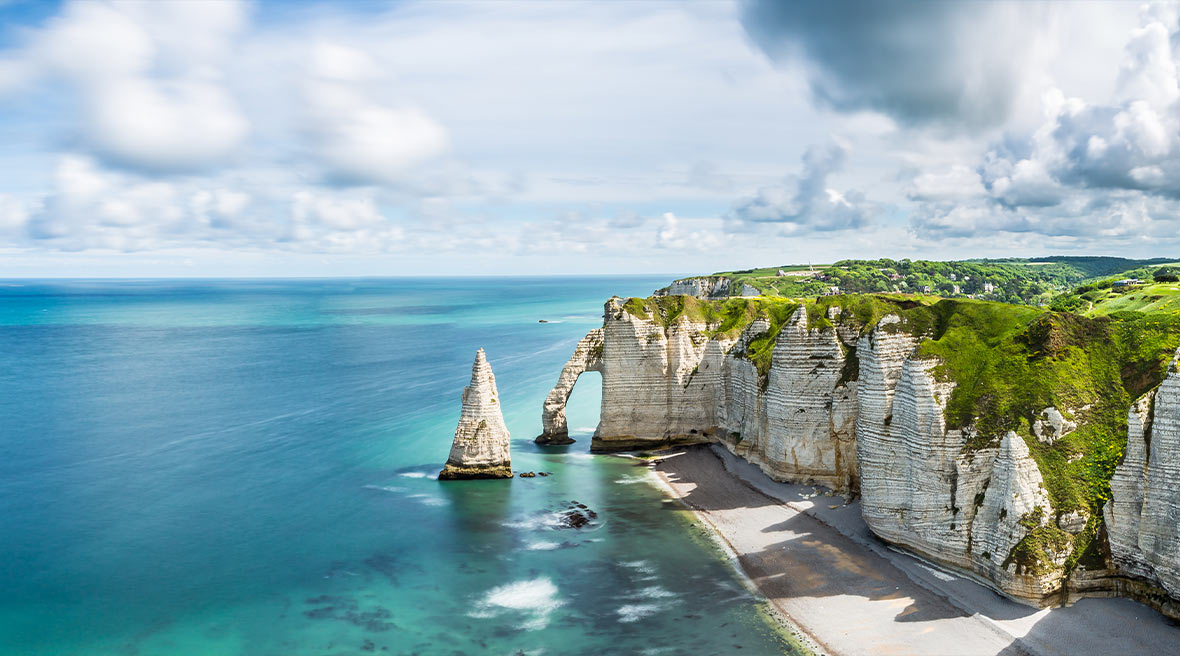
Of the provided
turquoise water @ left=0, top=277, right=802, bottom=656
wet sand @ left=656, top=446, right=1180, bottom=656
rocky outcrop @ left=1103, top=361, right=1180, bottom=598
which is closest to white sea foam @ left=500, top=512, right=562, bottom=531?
turquoise water @ left=0, top=277, right=802, bottom=656

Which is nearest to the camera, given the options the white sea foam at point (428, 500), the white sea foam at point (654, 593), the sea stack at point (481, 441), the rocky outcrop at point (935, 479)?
the rocky outcrop at point (935, 479)

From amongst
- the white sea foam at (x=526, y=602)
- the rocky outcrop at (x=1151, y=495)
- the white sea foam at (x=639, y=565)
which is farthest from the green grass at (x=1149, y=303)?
the white sea foam at (x=526, y=602)

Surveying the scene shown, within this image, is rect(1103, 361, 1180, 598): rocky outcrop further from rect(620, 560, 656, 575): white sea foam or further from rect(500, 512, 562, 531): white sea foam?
rect(500, 512, 562, 531): white sea foam

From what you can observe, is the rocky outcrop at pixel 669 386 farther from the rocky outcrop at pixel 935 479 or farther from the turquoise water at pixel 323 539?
the rocky outcrop at pixel 935 479

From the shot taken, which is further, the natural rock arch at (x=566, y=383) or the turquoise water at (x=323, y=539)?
the natural rock arch at (x=566, y=383)

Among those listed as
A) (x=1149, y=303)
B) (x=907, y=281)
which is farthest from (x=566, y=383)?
(x=907, y=281)

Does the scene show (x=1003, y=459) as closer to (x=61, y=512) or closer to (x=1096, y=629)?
(x=1096, y=629)

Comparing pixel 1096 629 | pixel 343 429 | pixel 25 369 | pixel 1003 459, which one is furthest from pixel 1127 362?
pixel 25 369
